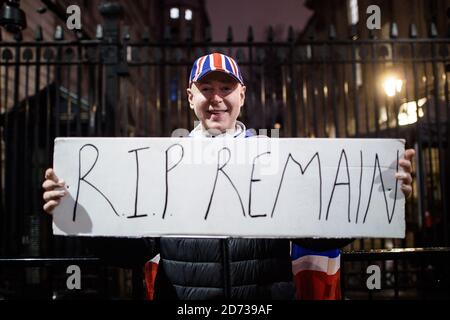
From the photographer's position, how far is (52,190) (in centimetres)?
176

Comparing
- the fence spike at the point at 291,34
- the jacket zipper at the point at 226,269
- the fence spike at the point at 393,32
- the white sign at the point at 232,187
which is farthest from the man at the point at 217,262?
the fence spike at the point at 393,32

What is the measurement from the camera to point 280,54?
4965 mm

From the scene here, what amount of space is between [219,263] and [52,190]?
34.6 inches

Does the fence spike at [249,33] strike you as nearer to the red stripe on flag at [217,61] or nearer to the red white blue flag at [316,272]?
the red stripe on flag at [217,61]

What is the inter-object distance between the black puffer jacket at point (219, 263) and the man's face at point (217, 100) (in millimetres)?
661

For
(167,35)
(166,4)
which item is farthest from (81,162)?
(166,4)

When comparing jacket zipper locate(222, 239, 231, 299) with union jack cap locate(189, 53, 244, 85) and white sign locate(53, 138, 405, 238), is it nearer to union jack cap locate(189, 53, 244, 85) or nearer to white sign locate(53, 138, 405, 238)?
white sign locate(53, 138, 405, 238)

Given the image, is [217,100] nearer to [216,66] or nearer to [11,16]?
[216,66]

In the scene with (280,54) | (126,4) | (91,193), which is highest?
(126,4)

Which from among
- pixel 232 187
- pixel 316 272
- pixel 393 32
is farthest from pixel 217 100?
pixel 393 32

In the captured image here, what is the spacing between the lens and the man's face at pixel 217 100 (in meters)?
2.14

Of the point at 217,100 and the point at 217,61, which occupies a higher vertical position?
the point at 217,61
